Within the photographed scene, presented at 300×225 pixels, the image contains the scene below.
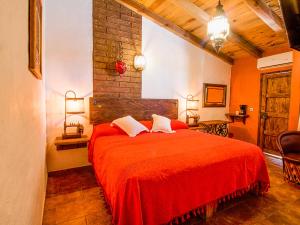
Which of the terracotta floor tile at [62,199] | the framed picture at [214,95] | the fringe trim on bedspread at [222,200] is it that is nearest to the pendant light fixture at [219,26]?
the fringe trim on bedspread at [222,200]

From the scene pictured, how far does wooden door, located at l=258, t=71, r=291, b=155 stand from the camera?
149 inches

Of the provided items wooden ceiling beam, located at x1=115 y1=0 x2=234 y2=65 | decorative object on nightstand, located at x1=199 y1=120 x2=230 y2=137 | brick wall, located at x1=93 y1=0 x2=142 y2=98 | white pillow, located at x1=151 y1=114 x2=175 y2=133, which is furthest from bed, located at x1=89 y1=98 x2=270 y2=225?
wooden ceiling beam, located at x1=115 y1=0 x2=234 y2=65

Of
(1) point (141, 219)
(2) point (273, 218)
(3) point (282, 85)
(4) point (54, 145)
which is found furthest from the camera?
(3) point (282, 85)

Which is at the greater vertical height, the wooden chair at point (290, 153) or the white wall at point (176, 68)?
the white wall at point (176, 68)

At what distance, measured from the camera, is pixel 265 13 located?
2842mm

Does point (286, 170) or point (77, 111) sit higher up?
point (77, 111)

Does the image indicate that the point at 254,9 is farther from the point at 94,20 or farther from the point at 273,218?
the point at 273,218

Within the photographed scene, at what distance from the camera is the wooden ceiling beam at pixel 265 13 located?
8.91 ft

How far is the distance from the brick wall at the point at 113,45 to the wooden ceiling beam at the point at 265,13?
201 centimetres

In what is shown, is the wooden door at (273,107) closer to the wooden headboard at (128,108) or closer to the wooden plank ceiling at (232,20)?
the wooden plank ceiling at (232,20)

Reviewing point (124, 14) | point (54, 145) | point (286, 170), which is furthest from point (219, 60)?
point (54, 145)

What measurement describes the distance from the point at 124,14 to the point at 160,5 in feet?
2.37

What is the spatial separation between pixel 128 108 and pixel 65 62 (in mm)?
1371

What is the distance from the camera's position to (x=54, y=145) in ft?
9.69
